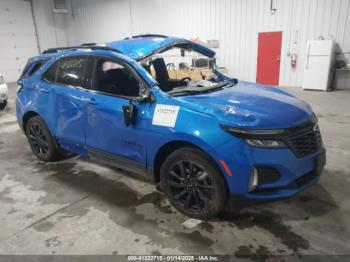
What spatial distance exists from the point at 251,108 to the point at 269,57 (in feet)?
25.7

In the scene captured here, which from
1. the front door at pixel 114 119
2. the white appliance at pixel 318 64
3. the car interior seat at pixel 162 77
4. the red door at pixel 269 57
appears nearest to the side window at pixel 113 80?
the front door at pixel 114 119

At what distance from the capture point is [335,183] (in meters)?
2.90

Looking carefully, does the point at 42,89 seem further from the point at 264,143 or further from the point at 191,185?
the point at 264,143

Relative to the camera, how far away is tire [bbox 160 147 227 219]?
85.0 inches

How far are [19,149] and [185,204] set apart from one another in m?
3.18

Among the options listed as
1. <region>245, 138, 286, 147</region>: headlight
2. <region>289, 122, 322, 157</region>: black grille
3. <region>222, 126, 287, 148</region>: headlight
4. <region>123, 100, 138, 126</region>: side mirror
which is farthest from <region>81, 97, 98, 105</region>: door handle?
<region>289, 122, 322, 157</region>: black grille

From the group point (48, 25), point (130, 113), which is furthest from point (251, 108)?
point (48, 25)

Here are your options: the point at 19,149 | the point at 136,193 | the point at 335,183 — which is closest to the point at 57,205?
the point at 136,193

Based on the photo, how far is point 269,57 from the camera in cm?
923

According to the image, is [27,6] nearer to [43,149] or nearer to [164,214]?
[43,149]

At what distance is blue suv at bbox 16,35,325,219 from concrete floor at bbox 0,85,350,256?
0.84ft

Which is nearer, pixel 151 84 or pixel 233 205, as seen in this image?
pixel 233 205

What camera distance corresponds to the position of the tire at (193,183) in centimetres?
216

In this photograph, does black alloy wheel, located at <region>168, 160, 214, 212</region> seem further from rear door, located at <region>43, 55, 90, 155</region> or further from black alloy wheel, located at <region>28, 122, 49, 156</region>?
black alloy wheel, located at <region>28, 122, 49, 156</region>
